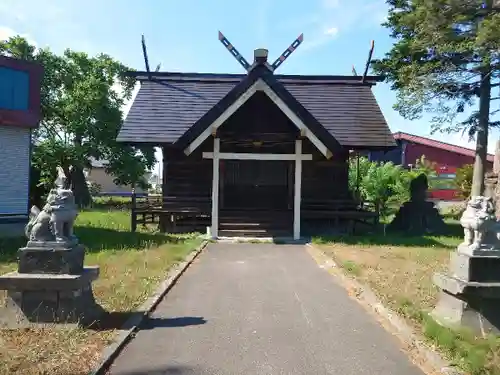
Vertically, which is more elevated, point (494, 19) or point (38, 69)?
point (494, 19)

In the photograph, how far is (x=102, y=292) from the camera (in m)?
7.24

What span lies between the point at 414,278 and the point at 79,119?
31.6 metres

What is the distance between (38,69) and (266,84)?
670cm

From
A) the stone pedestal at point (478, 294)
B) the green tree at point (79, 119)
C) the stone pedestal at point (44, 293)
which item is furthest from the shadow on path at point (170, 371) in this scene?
the green tree at point (79, 119)

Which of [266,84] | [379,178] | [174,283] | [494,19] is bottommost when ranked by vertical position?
[174,283]

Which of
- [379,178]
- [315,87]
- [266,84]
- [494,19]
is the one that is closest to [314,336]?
[266,84]

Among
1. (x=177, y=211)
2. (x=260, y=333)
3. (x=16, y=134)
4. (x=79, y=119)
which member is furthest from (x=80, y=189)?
(x=260, y=333)

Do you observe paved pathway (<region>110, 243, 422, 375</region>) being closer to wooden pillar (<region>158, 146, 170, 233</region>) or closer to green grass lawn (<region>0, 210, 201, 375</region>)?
green grass lawn (<region>0, 210, 201, 375</region>)

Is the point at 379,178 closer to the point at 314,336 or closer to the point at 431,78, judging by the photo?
the point at 431,78

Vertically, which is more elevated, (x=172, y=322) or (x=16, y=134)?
(x=16, y=134)

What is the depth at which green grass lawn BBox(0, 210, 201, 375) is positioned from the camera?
443 centimetres

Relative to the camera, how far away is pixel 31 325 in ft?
17.7

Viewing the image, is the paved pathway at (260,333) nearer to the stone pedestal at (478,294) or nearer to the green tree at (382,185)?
the stone pedestal at (478,294)

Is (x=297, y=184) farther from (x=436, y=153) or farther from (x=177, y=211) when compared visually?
(x=436, y=153)
